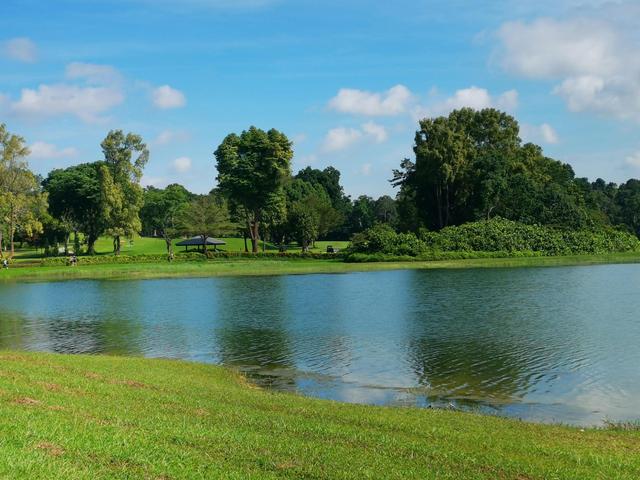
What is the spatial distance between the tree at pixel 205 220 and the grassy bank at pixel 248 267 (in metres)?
16.3

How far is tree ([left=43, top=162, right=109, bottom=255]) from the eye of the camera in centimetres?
10212

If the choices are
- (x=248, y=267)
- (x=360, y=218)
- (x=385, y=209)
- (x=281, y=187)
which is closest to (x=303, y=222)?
(x=281, y=187)

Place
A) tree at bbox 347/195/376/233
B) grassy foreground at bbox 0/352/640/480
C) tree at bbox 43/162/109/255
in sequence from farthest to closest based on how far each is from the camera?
tree at bbox 347/195/376/233, tree at bbox 43/162/109/255, grassy foreground at bbox 0/352/640/480

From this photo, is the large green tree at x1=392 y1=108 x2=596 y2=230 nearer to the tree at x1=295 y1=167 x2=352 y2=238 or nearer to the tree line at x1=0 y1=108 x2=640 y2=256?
the tree line at x1=0 y1=108 x2=640 y2=256

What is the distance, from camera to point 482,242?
82.8m

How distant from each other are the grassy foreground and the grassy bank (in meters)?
54.4

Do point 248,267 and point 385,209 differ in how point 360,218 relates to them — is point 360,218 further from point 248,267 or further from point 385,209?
point 248,267

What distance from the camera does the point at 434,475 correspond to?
8680mm

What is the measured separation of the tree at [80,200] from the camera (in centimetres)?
10212

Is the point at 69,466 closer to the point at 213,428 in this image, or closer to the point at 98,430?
the point at 98,430

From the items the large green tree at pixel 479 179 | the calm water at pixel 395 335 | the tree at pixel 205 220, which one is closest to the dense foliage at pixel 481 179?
the large green tree at pixel 479 179

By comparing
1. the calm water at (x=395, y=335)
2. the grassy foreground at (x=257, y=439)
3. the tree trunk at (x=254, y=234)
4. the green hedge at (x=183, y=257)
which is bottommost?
the calm water at (x=395, y=335)

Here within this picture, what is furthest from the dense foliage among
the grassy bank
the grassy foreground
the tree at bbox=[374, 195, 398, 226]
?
the grassy foreground

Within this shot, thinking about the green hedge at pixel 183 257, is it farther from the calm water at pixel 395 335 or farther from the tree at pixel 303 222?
the calm water at pixel 395 335
